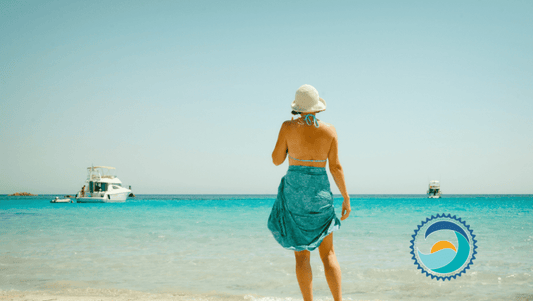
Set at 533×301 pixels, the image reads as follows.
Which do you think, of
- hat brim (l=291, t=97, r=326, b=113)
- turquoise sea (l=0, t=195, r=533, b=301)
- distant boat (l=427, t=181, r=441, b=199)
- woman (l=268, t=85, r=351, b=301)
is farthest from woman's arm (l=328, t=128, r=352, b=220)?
distant boat (l=427, t=181, r=441, b=199)

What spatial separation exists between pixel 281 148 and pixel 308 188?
0.38 m

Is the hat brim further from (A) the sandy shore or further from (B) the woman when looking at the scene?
(A) the sandy shore

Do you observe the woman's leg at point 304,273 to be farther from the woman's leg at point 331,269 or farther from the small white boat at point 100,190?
the small white boat at point 100,190

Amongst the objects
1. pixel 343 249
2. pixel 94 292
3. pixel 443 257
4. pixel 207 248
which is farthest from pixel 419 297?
pixel 207 248

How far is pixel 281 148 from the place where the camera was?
2.71m

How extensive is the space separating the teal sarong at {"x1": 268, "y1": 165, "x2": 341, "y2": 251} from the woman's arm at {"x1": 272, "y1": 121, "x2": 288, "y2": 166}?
0.14m

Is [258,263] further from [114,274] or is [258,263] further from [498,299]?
[498,299]

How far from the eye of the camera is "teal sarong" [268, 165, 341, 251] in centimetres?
258

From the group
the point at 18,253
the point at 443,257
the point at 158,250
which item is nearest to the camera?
the point at 443,257

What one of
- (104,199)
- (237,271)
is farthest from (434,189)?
(237,271)

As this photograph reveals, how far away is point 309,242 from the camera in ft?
8.45

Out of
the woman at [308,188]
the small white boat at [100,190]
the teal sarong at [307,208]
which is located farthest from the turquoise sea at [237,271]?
the small white boat at [100,190]

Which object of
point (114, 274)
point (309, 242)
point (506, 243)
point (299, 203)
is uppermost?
point (299, 203)

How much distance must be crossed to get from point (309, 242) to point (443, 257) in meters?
3.32
